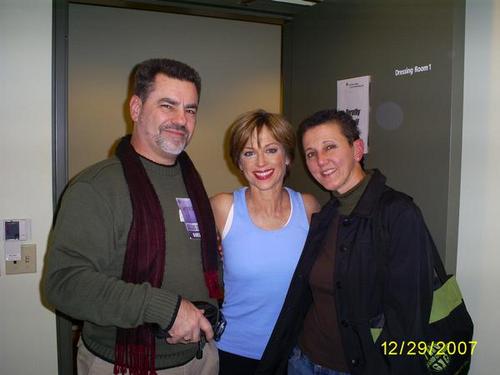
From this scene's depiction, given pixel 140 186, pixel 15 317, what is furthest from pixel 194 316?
pixel 15 317

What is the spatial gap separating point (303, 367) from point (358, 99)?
1.12 metres

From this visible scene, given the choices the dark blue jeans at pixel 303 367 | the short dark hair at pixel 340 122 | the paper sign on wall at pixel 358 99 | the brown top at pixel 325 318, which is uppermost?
the paper sign on wall at pixel 358 99

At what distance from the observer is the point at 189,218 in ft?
4.86

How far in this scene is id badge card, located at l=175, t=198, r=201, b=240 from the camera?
1.46 meters

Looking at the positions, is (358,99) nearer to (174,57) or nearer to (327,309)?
(327,309)

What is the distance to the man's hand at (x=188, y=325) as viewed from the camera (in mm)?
1141

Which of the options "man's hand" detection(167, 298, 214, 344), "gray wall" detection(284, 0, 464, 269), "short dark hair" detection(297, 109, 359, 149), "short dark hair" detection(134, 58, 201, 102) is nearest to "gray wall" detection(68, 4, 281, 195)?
"gray wall" detection(284, 0, 464, 269)

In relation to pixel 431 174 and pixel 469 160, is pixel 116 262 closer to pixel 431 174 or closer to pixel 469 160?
pixel 431 174

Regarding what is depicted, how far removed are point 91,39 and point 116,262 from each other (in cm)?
318

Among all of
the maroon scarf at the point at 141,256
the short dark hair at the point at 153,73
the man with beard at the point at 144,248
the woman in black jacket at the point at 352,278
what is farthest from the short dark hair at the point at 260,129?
the maroon scarf at the point at 141,256

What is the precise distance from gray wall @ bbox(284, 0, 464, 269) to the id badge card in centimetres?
78
